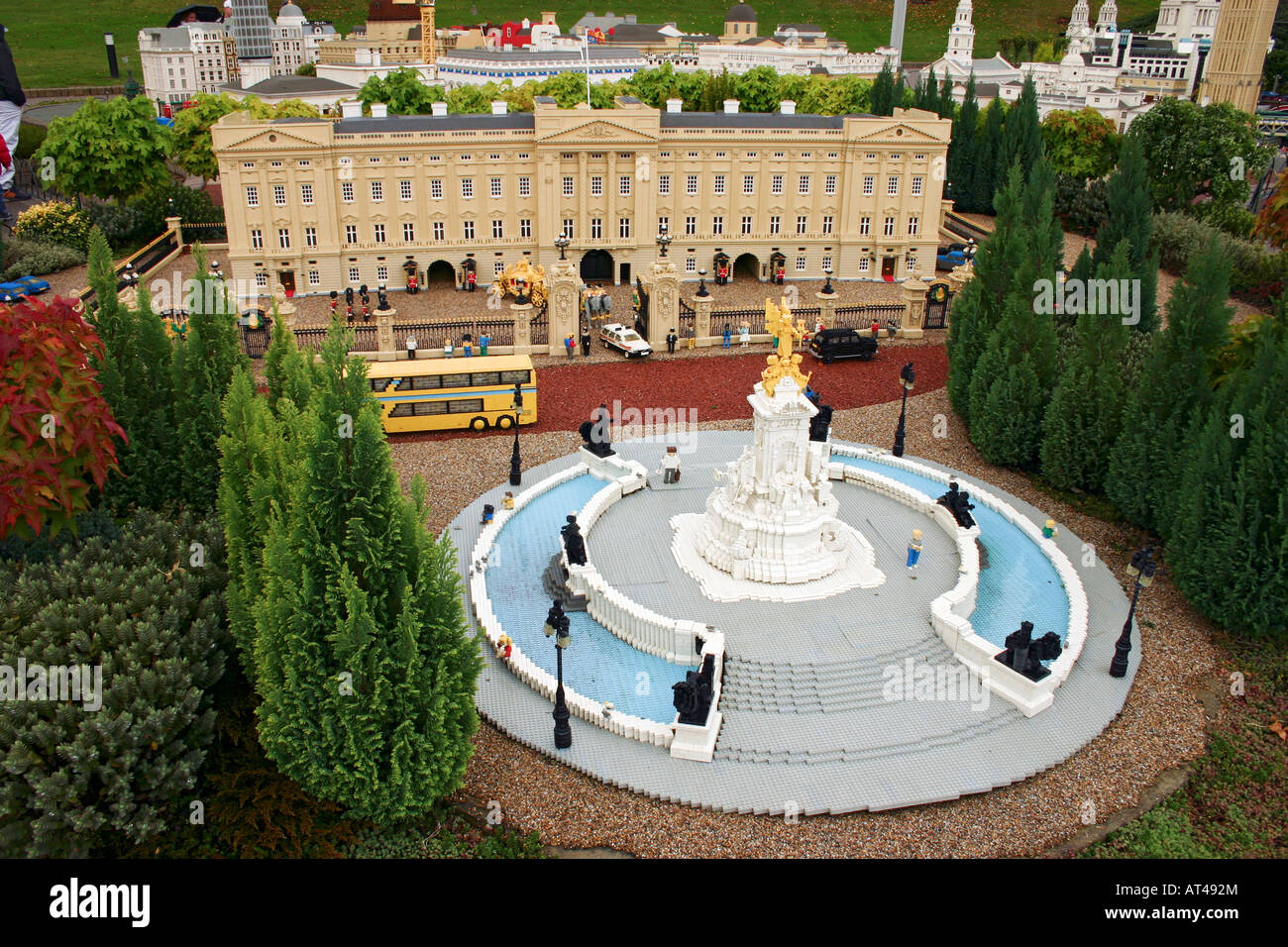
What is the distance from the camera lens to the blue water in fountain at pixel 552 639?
2203 cm

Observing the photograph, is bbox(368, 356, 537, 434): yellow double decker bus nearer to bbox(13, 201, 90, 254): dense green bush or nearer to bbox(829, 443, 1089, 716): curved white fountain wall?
bbox(829, 443, 1089, 716): curved white fountain wall

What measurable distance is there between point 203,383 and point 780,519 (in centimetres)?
1566

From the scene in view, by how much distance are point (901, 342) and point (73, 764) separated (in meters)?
40.6

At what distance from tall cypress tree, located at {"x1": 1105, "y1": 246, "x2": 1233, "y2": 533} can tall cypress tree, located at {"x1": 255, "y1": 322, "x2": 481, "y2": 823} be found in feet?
66.7

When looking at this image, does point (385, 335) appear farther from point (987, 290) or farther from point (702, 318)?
point (987, 290)

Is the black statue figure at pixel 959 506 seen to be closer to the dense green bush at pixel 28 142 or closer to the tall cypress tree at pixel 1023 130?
the tall cypress tree at pixel 1023 130

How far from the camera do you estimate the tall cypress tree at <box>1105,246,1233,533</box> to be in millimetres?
26344

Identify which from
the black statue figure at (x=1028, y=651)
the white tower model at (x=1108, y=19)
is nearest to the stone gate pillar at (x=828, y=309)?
the black statue figure at (x=1028, y=651)

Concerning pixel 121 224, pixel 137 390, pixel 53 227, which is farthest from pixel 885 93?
pixel 137 390

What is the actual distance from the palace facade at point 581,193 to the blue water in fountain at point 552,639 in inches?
1218

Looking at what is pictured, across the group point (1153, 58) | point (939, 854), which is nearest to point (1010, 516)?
point (939, 854)

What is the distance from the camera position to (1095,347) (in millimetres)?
29875

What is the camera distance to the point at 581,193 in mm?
56188

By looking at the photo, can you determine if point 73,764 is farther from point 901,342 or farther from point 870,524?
point 901,342
